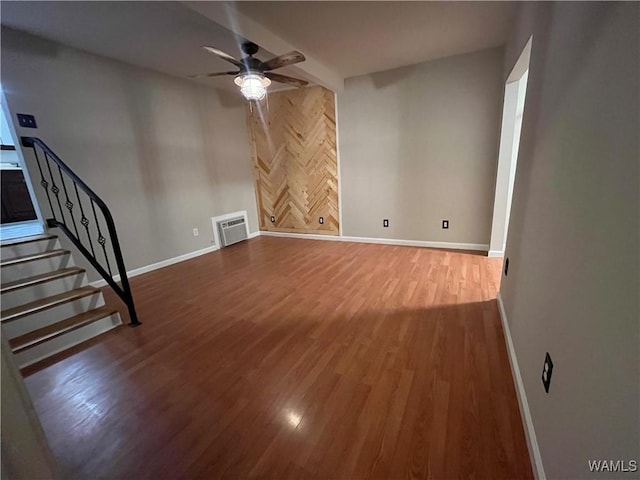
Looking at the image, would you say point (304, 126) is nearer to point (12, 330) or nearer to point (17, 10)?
point (17, 10)

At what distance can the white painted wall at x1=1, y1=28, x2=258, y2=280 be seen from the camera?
8.97 feet

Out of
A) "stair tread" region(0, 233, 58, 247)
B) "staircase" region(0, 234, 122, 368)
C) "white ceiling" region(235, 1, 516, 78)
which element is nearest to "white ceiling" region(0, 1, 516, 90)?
"white ceiling" region(235, 1, 516, 78)

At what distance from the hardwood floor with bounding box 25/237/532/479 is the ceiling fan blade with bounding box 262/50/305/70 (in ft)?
7.07

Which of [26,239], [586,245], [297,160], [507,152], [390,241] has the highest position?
[297,160]

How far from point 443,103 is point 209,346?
157 inches

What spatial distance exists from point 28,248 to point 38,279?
409 millimetres

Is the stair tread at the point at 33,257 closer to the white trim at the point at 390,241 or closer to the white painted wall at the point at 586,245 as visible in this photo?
the white trim at the point at 390,241

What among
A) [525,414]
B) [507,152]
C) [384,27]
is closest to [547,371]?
[525,414]

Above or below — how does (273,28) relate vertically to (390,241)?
above

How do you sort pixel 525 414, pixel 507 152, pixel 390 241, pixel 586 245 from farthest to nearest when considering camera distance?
pixel 390 241 → pixel 507 152 → pixel 525 414 → pixel 586 245

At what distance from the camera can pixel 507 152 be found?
3.19 metres

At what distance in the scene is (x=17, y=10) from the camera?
2.19 meters

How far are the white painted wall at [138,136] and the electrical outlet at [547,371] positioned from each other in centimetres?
417

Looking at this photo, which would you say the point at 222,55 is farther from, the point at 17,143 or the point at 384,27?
the point at 17,143
